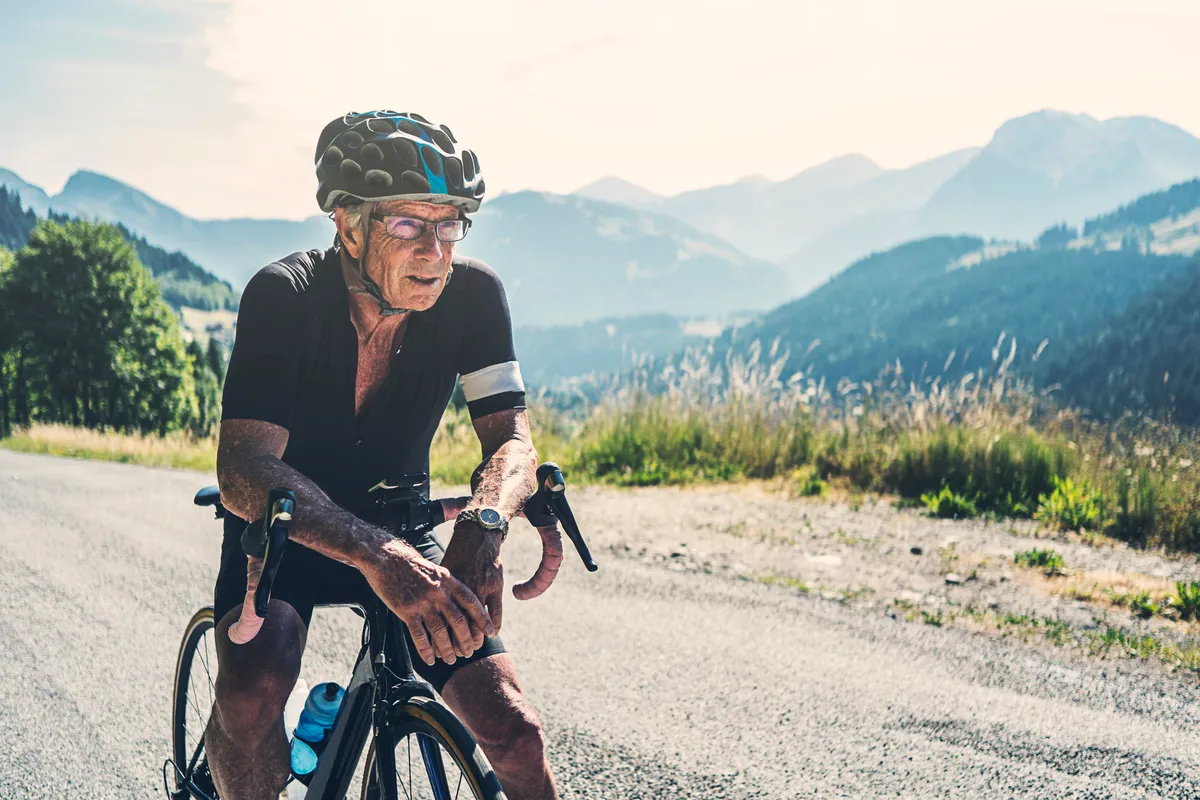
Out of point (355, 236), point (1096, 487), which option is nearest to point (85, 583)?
point (355, 236)

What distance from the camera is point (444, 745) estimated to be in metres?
1.80

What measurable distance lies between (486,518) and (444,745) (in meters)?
0.48

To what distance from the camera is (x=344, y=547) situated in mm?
1698

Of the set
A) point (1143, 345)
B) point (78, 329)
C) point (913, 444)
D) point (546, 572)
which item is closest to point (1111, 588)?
point (913, 444)

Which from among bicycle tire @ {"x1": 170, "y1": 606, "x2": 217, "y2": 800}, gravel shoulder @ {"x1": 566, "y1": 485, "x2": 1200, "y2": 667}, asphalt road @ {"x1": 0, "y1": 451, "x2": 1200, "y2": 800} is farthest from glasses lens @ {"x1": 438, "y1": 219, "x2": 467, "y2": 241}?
gravel shoulder @ {"x1": 566, "y1": 485, "x2": 1200, "y2": 667}

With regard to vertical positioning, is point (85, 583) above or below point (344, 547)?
below

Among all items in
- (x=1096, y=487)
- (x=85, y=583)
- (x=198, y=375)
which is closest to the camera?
(x=85, y=583)

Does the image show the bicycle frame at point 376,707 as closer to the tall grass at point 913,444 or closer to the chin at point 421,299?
the chin at point 421,299

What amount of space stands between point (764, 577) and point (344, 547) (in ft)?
16.3

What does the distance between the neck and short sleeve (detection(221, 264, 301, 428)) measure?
0.17 m

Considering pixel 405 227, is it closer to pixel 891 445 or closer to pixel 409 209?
pixel 409 209

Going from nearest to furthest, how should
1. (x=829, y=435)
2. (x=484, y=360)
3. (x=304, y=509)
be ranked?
1. (x=304, y=509)
2. (x=484, y=360)
3. (x=829, y=435)

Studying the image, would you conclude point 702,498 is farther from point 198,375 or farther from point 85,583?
point 198,375

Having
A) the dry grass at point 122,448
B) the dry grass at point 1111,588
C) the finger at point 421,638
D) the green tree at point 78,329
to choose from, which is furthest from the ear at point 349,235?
the green tree at point 78,329
